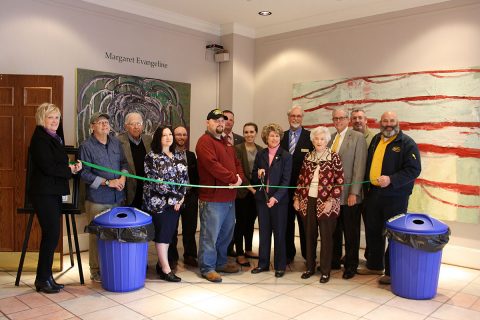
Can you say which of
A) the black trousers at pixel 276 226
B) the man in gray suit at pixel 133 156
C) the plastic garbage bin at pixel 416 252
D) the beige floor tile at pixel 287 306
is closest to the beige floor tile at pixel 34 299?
the man in gray suit at pixel 133 156

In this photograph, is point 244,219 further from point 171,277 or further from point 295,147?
point 171,277

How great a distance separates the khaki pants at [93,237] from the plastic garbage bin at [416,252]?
101 inches

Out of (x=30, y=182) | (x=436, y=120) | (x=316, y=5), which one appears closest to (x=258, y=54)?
(x=316, y=5)

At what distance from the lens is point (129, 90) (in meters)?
5.75

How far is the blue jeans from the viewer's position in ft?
13.5

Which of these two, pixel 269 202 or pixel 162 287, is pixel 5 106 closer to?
pixel 162 287

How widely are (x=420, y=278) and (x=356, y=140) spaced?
1397 mm

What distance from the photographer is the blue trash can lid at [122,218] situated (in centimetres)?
369

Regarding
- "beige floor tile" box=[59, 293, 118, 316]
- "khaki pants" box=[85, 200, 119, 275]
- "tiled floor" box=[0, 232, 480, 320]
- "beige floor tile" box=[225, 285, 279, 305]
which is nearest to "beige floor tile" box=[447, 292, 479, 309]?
"tiled floor" box=[0, 232, 480, 320]

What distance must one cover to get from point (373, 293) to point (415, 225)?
A: 2.44ft

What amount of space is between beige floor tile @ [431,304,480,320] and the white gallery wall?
1.45 meters

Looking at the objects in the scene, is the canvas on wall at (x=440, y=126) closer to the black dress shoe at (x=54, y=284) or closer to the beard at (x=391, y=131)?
the beard at (x=391, y=131)

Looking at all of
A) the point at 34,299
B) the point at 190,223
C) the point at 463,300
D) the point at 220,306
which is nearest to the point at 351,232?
the point at 463,300

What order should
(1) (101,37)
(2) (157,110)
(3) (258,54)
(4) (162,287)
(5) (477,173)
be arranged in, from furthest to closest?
1. (3) (258,54)
2. (2) (157,110)
3. (1) (101,37)
4. (5) (477,173)
5. (4) (162,287)
